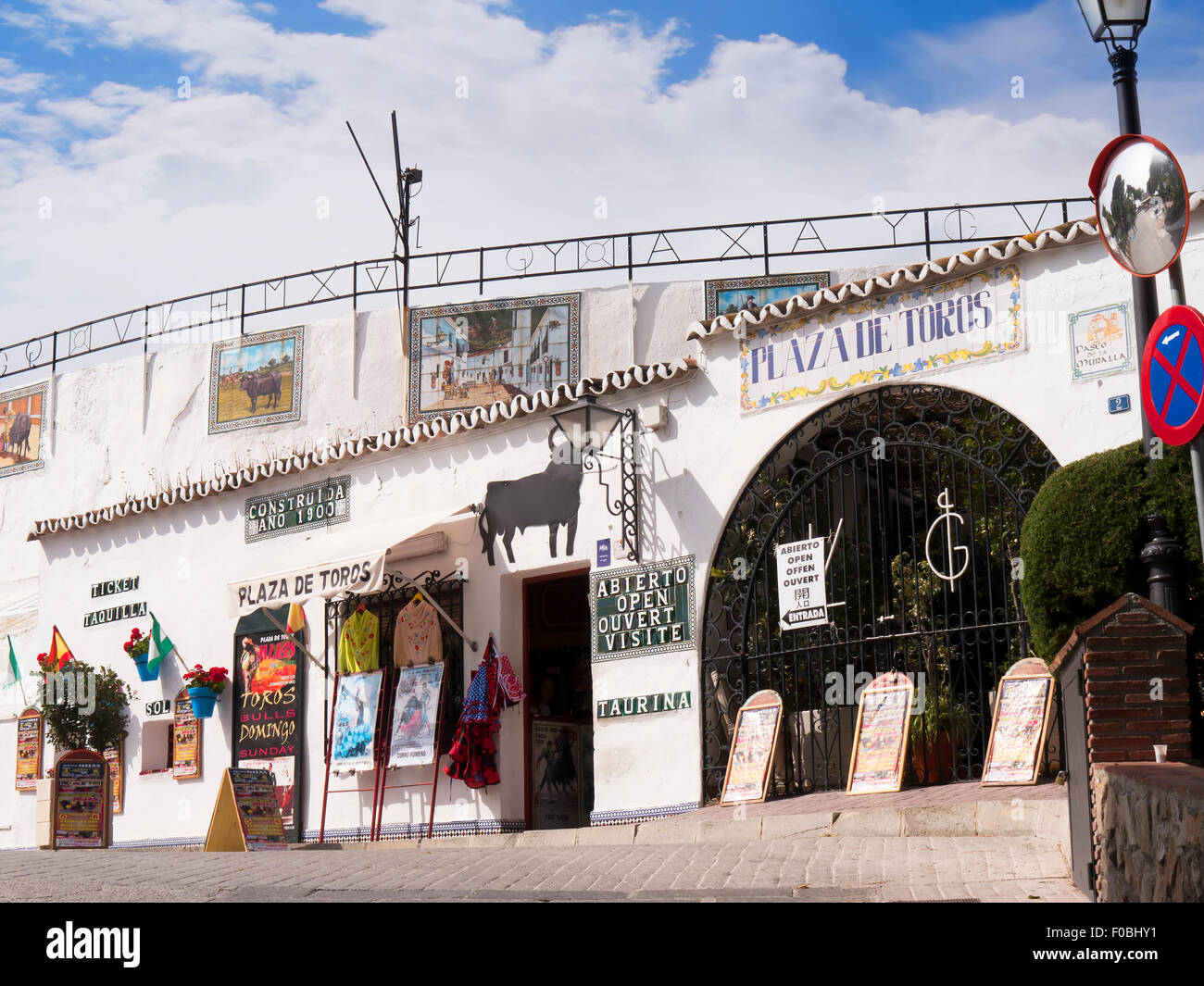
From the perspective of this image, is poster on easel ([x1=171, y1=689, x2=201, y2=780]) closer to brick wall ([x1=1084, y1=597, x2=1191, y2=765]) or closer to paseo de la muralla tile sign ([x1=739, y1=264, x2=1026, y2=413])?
paseo de la muralla tile sign ([x1=739, y1=264, x2=1026, y2=413])

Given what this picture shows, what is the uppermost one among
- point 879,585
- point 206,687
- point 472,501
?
point 472,501

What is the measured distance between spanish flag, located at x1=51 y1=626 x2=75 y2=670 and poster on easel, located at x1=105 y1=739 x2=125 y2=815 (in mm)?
1190

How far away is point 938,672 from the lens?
41.0ft

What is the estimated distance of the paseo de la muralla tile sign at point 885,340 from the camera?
11492 mm

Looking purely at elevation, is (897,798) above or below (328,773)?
below

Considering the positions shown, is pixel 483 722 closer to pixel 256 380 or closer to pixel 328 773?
pixel 328 773

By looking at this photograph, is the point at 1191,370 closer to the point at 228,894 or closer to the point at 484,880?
the point at 484,880

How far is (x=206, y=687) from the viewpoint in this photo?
16.5m

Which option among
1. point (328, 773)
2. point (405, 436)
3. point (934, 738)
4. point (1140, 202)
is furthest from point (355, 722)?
point (1140, 202)

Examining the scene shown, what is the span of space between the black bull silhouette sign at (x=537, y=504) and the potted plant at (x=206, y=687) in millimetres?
3990

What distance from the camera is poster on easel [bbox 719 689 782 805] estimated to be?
12055 millimetres

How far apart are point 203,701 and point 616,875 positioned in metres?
8.80

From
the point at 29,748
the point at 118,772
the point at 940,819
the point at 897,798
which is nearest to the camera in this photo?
the point at 940,819

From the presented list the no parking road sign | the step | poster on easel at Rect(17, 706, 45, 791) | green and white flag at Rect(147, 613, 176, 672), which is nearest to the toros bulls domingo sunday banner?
green and white flag at Rect(147, 613, 176, 672)
